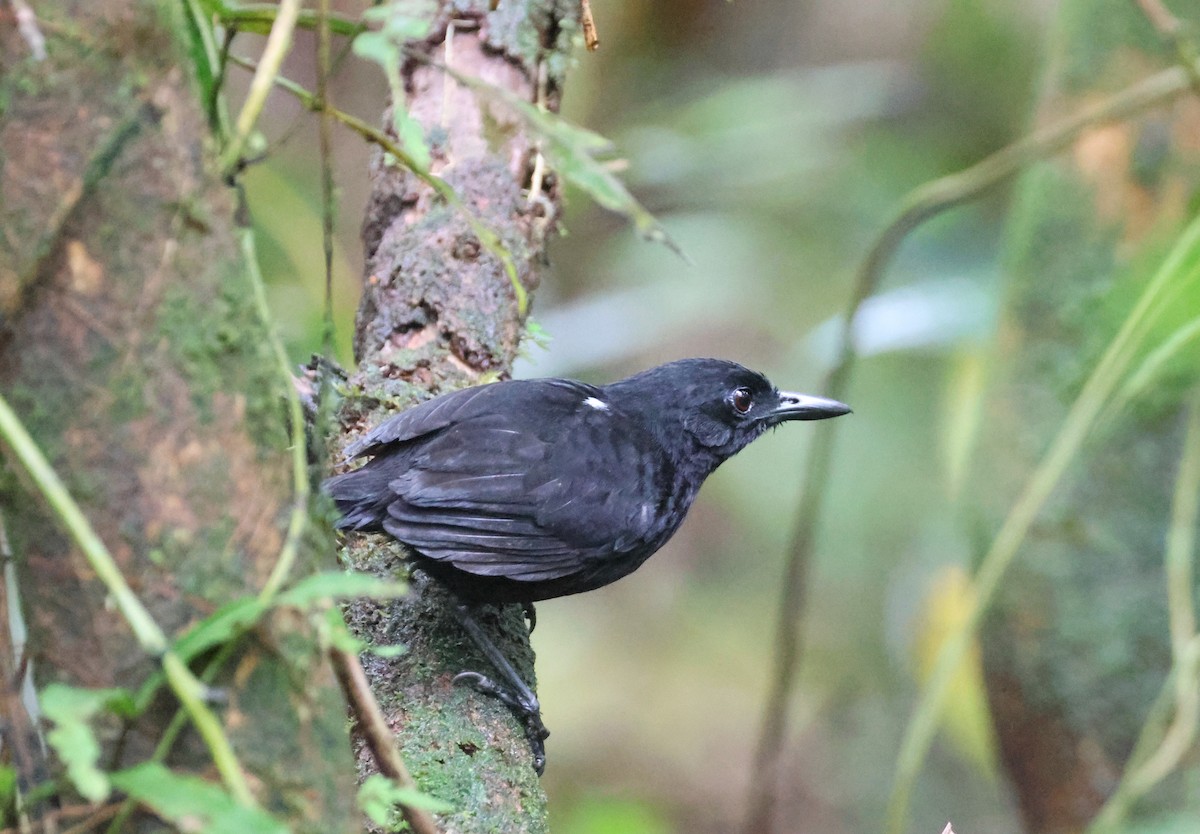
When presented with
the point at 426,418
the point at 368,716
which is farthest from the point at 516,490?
the point at 368,716

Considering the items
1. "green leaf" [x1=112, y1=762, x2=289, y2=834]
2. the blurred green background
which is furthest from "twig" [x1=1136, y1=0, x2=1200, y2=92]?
the blurred green background

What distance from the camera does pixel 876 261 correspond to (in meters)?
3.77

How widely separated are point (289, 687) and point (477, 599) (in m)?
1.82

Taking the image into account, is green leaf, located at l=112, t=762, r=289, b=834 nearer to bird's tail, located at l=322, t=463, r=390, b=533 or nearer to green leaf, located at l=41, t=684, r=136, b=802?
green leaf, located at l=41, t=684, r=136, b=802

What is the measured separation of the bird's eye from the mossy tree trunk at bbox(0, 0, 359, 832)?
2.53 meters

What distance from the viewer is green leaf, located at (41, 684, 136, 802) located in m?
1.04

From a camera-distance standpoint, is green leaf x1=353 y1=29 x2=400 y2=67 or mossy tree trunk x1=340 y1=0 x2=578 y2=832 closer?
green leaf x1=353 y1=29 x2=400 y2=67

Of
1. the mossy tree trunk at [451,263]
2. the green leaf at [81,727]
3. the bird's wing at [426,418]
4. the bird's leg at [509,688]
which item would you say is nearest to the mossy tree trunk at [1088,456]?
the mossy tree trunk at [451,263]

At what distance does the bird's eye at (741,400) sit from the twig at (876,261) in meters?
0.34

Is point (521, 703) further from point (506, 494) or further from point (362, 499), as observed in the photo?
point (362, 499)

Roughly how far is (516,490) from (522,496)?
0.02 metres

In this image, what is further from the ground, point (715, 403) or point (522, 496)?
point (715, 403)

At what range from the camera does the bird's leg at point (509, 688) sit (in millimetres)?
2904

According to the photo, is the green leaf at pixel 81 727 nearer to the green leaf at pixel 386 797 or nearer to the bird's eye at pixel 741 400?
the green leaf at pixel 386 797
